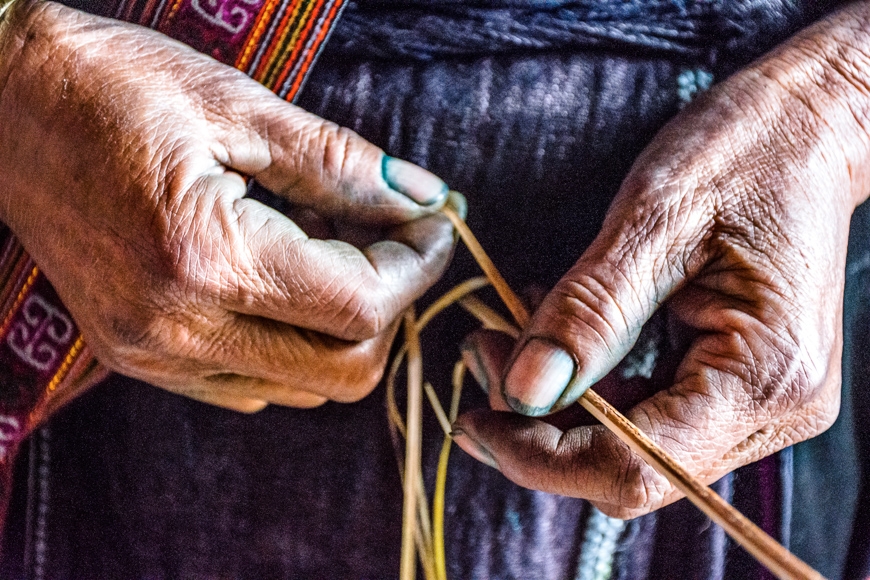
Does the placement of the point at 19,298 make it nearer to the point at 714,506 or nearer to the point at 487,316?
the point at 487,316

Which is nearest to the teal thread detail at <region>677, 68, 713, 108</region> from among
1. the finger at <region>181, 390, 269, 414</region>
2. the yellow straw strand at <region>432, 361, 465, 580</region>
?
the yellow straw strand at <region>432, 361, 465, 580</region>

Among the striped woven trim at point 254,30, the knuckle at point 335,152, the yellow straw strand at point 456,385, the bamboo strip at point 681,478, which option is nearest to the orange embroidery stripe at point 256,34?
the striped woven trim at point 254,30

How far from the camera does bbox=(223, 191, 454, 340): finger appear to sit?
464 millimetres

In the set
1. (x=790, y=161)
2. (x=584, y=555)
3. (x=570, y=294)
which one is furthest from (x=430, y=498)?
(x=790, y=161)

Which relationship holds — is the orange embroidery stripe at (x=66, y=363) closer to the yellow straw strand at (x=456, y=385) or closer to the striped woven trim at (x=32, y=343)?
the striped woven trim at (x=32, y=343)

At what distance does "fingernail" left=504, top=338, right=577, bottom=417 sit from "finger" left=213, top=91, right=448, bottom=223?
0.50ft

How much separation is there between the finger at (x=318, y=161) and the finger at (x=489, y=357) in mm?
118

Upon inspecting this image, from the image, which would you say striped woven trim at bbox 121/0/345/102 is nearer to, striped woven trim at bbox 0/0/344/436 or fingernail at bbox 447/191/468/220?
striped woven trim at bbox 0/0/344/436

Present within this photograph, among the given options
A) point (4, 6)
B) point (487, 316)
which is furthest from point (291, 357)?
point (4, 6)

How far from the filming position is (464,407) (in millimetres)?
569

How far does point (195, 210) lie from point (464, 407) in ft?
0.92

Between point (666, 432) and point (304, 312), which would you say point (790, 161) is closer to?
point (666, 432)

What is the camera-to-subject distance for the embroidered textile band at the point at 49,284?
1.75ft

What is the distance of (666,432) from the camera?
44 centimetres
